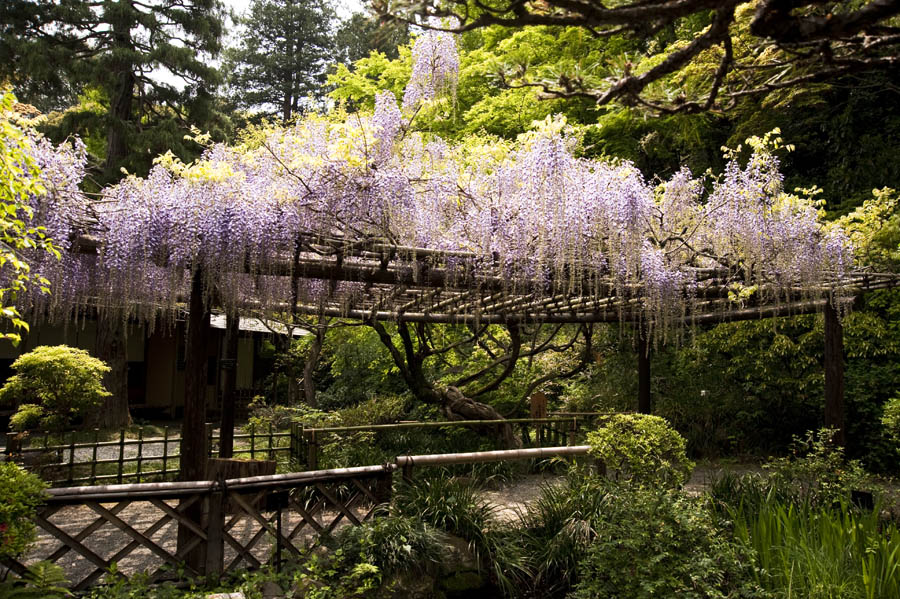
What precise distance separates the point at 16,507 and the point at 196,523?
5.11ft

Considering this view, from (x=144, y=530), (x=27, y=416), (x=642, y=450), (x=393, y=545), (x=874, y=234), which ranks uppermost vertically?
(x=874, y=234)

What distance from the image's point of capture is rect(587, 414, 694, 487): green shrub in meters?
5.04

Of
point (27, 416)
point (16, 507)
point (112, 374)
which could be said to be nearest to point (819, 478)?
point (16, 507)

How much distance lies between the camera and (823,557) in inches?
146

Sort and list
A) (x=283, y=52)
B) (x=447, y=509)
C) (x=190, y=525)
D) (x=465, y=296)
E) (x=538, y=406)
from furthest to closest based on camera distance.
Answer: (x=283, y=52) → (x=538, y=406) → (x=465, y=296) → (x=447, y=509) → (x=190, y=525)

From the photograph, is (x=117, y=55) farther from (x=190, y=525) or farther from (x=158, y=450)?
(x=190, y=525)

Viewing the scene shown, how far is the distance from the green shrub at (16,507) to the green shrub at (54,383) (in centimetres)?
539

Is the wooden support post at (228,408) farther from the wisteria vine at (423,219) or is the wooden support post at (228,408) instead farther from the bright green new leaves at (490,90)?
the bright green new leaves at (490,90)

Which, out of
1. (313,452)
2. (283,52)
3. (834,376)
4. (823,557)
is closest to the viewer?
(823,557)

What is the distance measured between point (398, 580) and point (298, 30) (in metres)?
22.2

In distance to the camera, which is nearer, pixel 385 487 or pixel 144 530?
pixel 385 487

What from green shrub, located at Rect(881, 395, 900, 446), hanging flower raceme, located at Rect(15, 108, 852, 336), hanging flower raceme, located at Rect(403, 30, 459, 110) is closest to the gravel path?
green shrub, located at Rect(881, 395, 900, 446)

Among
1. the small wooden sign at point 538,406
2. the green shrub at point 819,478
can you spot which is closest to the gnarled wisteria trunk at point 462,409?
the small wooden sign at point 538,406

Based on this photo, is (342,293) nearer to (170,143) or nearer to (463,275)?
(463,275)
